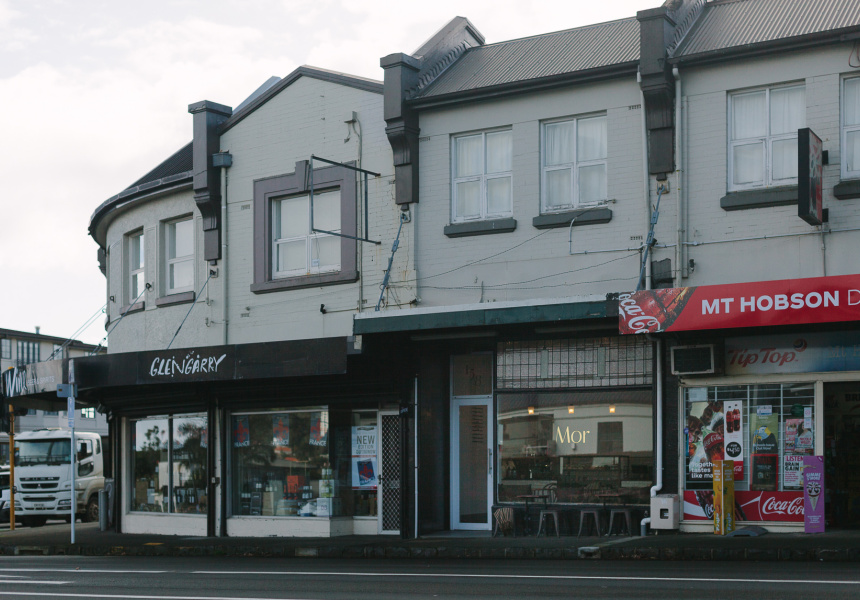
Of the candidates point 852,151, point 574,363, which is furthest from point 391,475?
point 852,151

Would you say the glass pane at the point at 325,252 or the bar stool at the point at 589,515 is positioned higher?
the glass pane at the point at 325,252

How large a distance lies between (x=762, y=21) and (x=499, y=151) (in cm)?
433

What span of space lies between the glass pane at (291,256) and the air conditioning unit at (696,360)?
6.83 meters

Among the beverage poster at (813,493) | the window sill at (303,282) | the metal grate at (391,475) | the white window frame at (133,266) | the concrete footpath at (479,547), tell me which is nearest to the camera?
the concrete footpath at (479,547)

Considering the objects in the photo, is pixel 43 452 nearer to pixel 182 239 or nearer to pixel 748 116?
pixel 182 239

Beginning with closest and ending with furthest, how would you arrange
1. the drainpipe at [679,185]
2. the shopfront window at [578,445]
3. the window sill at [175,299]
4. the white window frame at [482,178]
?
the drainpipe at [679,185], the shopfront window at [578,445], the white window frame at [482,178], the window sill at [175,299]

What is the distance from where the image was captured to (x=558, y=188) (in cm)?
1727

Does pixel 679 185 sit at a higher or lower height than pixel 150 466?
higher

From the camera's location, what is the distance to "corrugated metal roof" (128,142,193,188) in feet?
75.1

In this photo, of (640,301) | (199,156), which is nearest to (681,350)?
(640,301)

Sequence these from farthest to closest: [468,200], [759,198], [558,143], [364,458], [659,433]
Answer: [364,458] → [468,200] → [558,143] → [659,433] → [759,198]

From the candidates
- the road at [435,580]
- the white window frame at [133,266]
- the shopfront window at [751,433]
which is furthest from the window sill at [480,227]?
the white window frame at [133,266]

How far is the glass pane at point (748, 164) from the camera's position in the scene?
15.8m

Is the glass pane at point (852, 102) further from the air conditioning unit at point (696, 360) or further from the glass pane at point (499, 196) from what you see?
the glass pane at point (499, 196)
